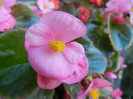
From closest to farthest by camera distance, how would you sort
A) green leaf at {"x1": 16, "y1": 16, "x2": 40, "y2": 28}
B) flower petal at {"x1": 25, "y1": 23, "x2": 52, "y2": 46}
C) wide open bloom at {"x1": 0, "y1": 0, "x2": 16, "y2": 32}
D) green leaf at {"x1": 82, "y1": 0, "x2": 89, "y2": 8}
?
1. flower petal at {"x1": 25, "y1": 23, "x2": 52, "y2": 46}
2. wide open bloom at {"x1": 0, "y1": 0, "x2": 16, "y2": 32}
3. green leaf at {"x1": 16, "y1": 16, "x2": 40, "y2": 28}
4. green leaf at {"x1": 82, "y1": 0, "x2": 89, "y2": 8}

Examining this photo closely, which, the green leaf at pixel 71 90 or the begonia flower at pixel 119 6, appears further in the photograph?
the begonia flower at pixel 119 6

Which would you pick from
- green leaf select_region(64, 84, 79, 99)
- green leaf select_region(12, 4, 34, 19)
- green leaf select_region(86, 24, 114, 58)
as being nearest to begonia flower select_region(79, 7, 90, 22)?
green leaf select_region(86, 24, 114, 58)

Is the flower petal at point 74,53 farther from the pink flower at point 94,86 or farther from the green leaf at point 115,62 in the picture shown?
the green leaf at point 115,62

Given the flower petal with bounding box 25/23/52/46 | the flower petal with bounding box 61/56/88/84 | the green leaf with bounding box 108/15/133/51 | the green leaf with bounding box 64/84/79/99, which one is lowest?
the green leaf with bounding box 64/84/79/99

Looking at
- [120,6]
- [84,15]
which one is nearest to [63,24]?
[120,6]

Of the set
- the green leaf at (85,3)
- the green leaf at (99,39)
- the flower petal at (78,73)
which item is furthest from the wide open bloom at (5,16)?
the green leaf at (85,3)

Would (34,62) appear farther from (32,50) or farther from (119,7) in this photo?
(119,7)

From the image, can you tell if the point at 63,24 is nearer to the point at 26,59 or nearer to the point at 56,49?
the point at 56,49

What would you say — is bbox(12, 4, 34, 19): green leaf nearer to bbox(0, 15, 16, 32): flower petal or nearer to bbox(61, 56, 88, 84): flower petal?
bbox(0, 15, 16, 32): flower petal

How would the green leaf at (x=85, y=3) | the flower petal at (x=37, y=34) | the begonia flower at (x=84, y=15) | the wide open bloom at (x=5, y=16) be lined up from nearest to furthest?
the flower petal at (x=37, y=34)
the wide open bloom at (x=5, y=16)
the begonia flower at (x=84, y=15)
the green leaf at (x=85, y=3)
